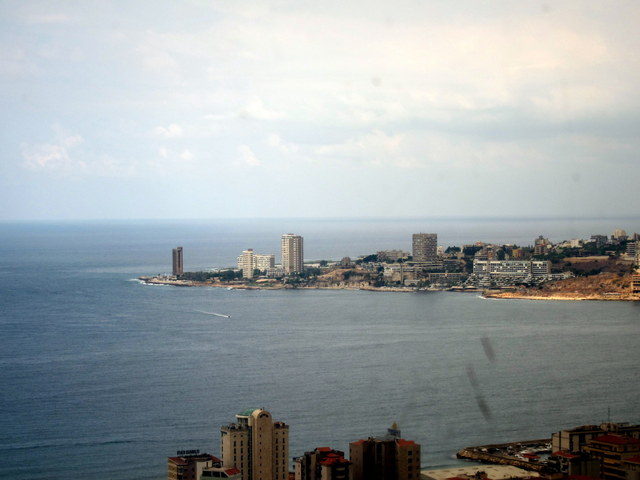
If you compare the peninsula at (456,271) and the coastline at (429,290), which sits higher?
the peninsula at (456,271)

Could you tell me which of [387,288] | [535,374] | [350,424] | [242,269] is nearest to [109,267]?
[242,269]

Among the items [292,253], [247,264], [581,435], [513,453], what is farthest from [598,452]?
[292,253]

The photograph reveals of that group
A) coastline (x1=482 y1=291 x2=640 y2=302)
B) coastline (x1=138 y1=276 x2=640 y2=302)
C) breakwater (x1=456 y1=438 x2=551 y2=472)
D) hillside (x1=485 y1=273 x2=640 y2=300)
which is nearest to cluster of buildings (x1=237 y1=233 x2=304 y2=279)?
coastline (x1=138 y1=276 x2=640 y2=302)

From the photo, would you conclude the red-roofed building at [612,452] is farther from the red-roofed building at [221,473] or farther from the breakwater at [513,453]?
the red-roofed building at [221,473]

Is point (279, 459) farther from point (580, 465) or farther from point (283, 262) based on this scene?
point (283, 262)

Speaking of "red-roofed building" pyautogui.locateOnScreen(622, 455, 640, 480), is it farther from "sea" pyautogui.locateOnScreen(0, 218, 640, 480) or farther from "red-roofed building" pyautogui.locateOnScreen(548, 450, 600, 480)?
"sea" pyautogui.locateOnScreen(0, 218, 640, 480)

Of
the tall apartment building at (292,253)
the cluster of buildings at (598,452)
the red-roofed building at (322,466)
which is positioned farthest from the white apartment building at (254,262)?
the red-roofed building at (322,466)
